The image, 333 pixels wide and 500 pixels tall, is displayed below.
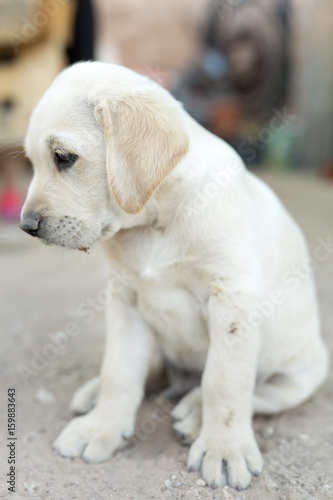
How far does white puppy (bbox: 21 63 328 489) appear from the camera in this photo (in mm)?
2146

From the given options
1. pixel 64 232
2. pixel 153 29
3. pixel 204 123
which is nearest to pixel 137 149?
pixel 64 232

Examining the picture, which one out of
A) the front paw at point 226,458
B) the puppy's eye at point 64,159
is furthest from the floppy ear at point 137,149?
the front paw at point 226,458

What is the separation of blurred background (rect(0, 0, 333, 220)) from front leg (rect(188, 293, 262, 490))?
261 inches

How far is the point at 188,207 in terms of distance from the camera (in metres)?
2.30

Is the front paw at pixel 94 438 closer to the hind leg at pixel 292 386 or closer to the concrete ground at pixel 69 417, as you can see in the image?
the concrete ground at pixel 69 417

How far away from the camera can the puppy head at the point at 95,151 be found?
2.11 meters

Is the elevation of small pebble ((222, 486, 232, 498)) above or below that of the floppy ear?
below

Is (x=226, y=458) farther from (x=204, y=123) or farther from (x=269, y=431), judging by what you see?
(x=204, y=123)

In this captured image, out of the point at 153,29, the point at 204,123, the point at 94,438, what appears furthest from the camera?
the point at 153,29

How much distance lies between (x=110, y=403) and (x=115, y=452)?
0.21m

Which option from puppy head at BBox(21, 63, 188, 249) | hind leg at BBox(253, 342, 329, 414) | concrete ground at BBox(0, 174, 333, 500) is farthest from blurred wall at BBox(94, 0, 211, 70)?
puppy head at BBox(21, 63, 188, 249)

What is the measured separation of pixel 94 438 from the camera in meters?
2.53

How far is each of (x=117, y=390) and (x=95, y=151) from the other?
107cm

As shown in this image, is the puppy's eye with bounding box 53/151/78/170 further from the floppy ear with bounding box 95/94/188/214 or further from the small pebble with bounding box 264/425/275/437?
the small pebble with bounding box 264/425/275/437
